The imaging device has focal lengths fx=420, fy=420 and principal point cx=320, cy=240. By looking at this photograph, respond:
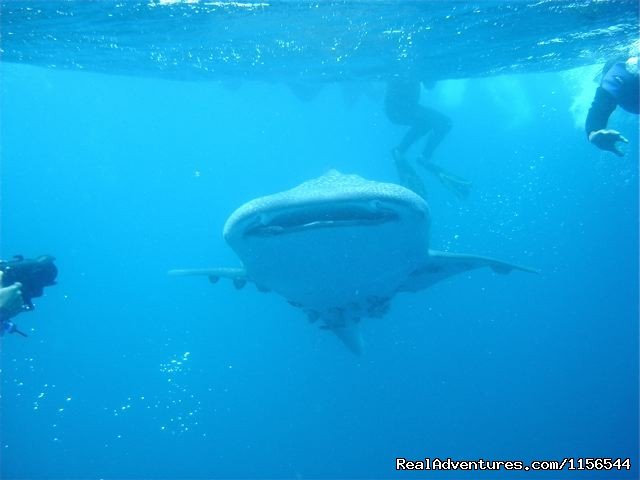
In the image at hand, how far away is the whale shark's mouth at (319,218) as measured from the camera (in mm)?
3668

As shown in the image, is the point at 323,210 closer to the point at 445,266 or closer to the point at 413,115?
the point at 445,266

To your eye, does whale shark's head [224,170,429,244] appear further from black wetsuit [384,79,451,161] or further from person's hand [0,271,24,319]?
black wetsuit [384,79,451,161]

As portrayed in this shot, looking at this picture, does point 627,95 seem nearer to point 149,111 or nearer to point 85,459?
point 149,111

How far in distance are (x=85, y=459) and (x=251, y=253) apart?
47.1 meters

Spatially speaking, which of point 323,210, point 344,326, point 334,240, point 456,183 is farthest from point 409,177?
point 323,210

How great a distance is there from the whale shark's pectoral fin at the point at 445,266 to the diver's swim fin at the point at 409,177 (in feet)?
10.8

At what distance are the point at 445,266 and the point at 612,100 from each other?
9.84 feet

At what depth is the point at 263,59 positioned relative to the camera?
1284cm

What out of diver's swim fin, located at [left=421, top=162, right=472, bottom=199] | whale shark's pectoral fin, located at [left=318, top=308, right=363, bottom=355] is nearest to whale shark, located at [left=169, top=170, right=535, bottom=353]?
whale shark's pectoral fin, located at [left=318, top=308, right=363, bottom=355]

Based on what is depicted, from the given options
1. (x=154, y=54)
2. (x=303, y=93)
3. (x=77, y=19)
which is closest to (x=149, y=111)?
(x=303, y=93)

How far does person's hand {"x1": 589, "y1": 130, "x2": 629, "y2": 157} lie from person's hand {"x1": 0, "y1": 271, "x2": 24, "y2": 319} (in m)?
6.28

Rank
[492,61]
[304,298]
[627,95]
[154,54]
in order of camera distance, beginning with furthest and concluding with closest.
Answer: [492,61] → [154,54] → [304,298] → [627,95]

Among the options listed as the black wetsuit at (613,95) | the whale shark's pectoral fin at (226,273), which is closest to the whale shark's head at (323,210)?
the whale shark's pectoral fin at (226,273)

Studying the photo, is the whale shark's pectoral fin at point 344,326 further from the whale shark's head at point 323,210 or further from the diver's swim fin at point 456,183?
the diver's swim fin at point 456,183
